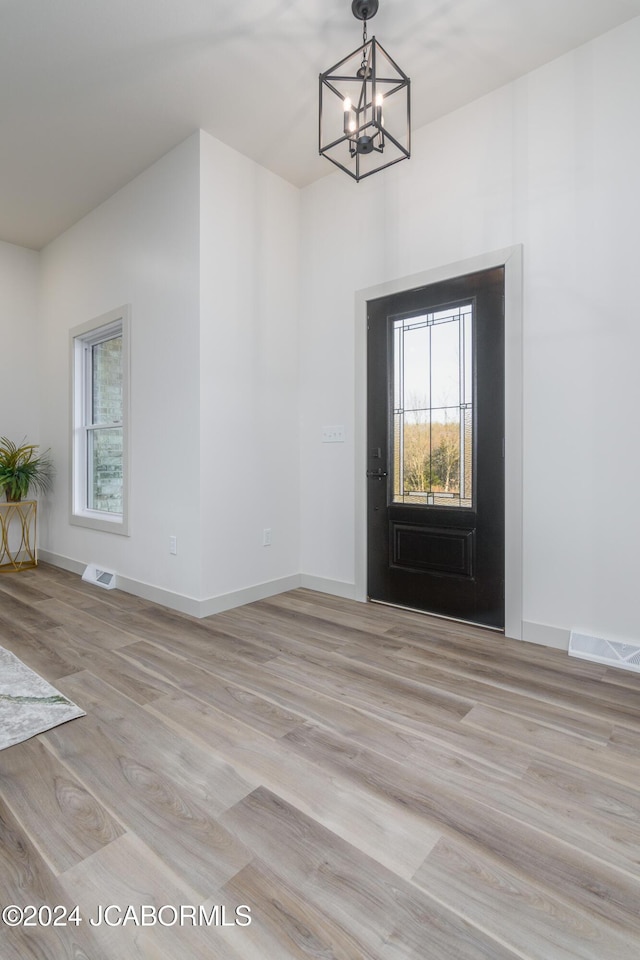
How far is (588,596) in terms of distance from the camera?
2.39 m

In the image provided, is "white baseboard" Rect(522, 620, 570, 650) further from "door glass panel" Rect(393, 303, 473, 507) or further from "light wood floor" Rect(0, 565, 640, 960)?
"door glass panel" Rect(393, 303, 473, 507)

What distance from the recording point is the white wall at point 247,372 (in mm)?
3043

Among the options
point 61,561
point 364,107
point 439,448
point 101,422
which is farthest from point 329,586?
point 364,107

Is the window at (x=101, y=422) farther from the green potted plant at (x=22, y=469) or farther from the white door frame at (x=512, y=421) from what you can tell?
the white door frame at (x=512, y=421)

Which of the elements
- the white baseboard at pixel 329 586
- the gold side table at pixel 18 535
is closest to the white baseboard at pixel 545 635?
the white baseboard at pixel 329 586

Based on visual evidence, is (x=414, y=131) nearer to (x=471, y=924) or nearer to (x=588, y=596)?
(x=588, y=596)

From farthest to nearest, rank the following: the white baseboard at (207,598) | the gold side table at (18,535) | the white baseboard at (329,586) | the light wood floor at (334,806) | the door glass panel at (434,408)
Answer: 1. the gold side table at (18,535)
2. the white baseboard at (329,586)
3. the white baseboard at (207,598)
4. the door glass panel at (434,408)
5. the light wood floor at (334,806)

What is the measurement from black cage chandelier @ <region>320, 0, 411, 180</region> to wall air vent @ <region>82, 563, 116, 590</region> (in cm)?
327

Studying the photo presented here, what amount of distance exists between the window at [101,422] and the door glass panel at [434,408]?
2086mm

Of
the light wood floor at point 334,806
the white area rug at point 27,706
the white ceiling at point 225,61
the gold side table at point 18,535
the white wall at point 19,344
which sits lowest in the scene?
the light wood floor at point 334,806

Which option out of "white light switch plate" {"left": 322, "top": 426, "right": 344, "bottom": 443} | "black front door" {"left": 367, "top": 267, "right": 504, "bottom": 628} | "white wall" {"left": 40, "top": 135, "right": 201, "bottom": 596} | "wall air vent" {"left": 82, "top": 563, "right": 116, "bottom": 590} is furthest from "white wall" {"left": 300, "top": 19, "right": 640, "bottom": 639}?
"wall air vent" {"left": 82, "top": 563, "right": 116, "bottom": 590}

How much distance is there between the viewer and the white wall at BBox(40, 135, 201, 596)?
9.99 ft

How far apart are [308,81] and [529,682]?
331cm

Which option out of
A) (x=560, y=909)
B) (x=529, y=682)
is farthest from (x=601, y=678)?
(x=560, y=909)
